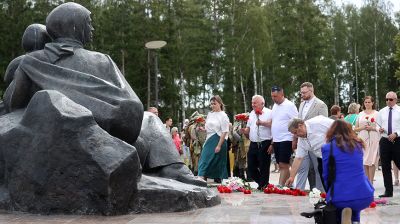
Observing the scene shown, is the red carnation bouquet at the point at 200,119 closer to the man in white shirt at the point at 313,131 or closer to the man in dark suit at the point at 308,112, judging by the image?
the man in dark suit at the point at 308,112

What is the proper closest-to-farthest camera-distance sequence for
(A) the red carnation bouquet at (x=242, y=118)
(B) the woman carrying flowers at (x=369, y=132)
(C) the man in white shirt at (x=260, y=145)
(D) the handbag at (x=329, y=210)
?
(D) the handbag at (x=329, y=210) < (C) the man in white shirt at (x=260, y=145) < (B) the woman carrying flowers at (x=369, y=132) < (A) the red carnation bouquet at (x=242, y=118)

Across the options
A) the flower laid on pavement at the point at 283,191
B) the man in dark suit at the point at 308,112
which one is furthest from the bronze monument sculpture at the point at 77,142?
the man in dark suit at the point at 308,112

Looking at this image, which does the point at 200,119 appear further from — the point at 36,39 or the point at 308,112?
the point at 36,39

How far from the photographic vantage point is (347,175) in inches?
225

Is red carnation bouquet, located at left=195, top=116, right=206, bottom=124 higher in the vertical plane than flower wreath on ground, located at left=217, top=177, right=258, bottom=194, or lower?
higher

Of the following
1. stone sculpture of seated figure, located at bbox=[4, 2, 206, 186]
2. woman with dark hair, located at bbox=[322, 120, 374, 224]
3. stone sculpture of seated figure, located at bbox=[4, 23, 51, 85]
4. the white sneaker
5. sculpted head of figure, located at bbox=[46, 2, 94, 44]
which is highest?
sculpted head of figure, located at bbox=[46, 2, 94, 44]

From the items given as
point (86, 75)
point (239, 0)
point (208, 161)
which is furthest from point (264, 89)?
point (86, 75)

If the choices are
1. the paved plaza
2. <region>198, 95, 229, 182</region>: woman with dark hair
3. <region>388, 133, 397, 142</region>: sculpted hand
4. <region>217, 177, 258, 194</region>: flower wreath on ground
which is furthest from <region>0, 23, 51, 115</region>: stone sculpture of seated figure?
<region>388, 133, 397, 142</region>: sculpted hand

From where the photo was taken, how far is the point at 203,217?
21.1 ft

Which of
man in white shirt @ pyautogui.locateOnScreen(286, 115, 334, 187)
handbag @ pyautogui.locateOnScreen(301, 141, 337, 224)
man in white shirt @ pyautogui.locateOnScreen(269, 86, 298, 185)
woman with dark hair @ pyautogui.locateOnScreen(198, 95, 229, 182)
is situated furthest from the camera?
woman with dark hair @ pyautogui.locateOnScreen(198, 95, 229, 182)

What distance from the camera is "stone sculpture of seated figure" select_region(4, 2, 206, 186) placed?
6.82 m

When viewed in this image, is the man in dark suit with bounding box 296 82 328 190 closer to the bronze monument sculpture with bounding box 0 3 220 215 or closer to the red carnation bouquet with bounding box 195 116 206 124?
the bronze monument sculpture with bounding box 0 3 220 215

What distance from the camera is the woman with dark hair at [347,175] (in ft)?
18.6

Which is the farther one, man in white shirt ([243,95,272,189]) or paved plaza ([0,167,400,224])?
man in white shirt ([243,95,272,189])
